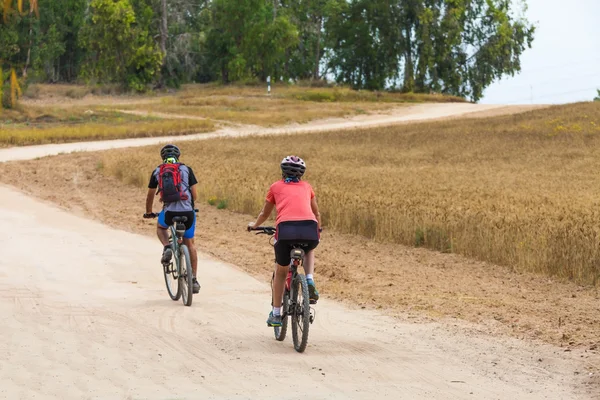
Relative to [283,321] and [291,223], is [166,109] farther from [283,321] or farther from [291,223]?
[291,223]

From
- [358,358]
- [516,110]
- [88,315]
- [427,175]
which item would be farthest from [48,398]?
[516,110]

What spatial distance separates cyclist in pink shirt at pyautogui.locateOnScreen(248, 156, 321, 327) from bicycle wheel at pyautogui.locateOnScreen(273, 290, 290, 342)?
0.19ft

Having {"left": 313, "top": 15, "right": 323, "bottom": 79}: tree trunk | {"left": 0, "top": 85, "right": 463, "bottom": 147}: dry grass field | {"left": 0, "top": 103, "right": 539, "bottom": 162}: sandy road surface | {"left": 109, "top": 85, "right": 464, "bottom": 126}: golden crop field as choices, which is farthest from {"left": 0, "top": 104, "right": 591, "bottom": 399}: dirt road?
{"left": 313, "top": 15, "right": 323, "bottom": 79}: tree trunk

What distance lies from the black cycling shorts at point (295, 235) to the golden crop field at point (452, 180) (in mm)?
6063

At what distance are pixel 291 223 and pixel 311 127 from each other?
4792 cm

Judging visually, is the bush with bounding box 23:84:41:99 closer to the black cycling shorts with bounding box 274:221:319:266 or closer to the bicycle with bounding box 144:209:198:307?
the bicycle with bounding box 144:209:198:307

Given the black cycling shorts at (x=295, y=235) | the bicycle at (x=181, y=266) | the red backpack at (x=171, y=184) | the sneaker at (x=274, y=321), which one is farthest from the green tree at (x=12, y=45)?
the bicycle at (x=181, y=266)

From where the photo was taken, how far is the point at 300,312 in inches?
391

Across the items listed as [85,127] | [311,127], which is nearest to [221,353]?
[85,127]

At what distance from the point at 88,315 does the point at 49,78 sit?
305ft

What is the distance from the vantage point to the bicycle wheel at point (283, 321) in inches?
405

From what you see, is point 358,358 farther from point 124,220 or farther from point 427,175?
point 427,175

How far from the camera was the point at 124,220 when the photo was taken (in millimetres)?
22875

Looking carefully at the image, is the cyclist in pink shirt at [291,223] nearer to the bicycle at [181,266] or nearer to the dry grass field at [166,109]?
the bicycle at [181,266]
